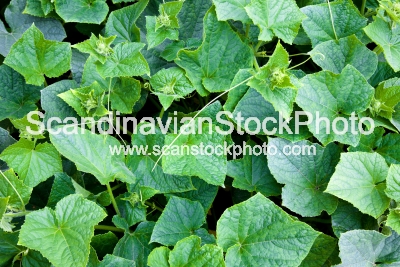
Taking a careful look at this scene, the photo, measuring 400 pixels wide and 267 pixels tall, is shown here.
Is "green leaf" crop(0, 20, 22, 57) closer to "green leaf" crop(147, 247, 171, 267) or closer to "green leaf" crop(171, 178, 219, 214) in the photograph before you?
"green leaf" crop(171, 178, 219, 214)

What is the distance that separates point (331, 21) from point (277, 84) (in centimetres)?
41

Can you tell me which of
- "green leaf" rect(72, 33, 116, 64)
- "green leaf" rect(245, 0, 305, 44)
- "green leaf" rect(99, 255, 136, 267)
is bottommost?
"green leaf" rect(99, 255, 136, 267)

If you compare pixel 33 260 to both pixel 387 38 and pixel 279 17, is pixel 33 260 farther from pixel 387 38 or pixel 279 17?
pixel 387 38

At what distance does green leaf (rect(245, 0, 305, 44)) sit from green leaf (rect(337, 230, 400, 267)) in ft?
2.05

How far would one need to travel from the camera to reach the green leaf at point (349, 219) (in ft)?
4.40

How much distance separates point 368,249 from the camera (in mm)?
1269

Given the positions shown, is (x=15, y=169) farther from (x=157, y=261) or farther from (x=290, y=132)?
(x=290, y=132)

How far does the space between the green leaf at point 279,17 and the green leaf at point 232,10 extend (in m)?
0.06

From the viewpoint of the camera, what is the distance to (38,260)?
1.30 m

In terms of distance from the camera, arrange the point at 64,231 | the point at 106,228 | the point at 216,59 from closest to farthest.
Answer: the point at 64,231, the point at 106,228, the point at 216,59

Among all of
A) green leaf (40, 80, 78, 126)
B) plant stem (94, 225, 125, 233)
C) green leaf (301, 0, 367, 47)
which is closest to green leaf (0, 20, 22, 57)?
green leaf (40, 80, 78, 126)

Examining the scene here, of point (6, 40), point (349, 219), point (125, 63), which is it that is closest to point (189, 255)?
point (349, 219)

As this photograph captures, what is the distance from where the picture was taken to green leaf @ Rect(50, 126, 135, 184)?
4.23 feet

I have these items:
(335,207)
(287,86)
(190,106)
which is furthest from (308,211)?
(190,106)
